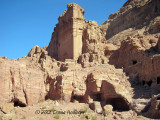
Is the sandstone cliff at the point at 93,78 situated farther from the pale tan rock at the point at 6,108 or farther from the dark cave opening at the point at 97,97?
the pale tan rock at the point at 6,108

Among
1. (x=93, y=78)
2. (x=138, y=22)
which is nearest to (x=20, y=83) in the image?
(x=93, y=78)

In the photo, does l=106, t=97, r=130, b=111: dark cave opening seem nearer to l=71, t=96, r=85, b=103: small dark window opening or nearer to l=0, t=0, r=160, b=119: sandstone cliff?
l=0, t=0, r=160, b=119: sandstone cliff

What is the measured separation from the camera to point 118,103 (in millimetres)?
20016

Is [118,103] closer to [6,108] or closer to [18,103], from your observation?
[18,103]

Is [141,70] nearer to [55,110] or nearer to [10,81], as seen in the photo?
[55,110]

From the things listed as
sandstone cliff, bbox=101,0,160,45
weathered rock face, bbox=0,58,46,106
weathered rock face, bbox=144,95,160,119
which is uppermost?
Answer: sandstone cliff, bbox=101,0,160,45

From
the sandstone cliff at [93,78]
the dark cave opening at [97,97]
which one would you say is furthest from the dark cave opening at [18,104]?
the dark cave opening at [97,97]

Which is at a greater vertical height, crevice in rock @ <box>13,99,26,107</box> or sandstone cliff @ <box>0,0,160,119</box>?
sandstone cliff @ <box>0,0,160,119</box>

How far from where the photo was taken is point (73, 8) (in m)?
33.0

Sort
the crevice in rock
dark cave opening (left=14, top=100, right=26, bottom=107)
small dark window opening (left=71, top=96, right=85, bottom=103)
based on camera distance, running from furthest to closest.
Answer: small dark window opening (left=71, top=96, right=85, bottom=103) < dark cave opening (left=14, top=100, right=26, bottom=107) < the crevice in rock

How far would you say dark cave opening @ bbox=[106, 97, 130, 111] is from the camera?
18.9 metres

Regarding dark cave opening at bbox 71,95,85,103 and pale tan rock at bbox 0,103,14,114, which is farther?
dark cave opening at bbox 71,95,85,103

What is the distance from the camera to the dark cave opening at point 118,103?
62.1 ft

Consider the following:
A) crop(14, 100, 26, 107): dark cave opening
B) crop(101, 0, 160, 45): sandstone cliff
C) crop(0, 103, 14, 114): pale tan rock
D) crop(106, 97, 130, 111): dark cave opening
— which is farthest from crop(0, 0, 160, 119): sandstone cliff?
crop(101, 0, 160, 45): sandstone cliff
